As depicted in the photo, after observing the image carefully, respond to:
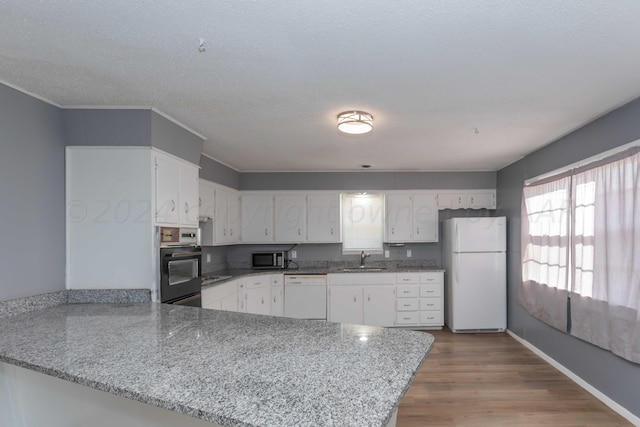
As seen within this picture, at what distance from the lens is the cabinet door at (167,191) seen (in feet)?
9.26

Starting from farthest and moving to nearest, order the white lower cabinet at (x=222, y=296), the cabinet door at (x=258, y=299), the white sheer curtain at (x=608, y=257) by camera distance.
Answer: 1. the cabinet door at (x=258, y=299)
2. the white lower cabinet at (x=222, y=296)
3. the white sheer curtain at (x=608, y=257)

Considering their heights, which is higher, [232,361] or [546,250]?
[546,250]

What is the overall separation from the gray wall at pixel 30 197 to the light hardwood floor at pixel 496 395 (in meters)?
2.87

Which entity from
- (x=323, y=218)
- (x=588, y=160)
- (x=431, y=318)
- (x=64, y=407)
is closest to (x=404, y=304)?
(x=431, y=318)

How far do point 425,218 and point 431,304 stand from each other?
4.29 feet

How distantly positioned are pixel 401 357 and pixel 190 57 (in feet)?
6.24

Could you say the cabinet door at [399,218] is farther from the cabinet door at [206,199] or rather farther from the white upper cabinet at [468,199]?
the cabinet door at [206,199]

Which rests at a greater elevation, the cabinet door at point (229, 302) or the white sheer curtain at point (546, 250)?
the white sheer curtain at point (546, 250)

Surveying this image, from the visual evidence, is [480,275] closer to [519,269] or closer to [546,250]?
[519,269]

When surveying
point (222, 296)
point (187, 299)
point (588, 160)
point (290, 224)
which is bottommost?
point (222, 296)

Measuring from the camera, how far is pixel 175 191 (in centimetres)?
304

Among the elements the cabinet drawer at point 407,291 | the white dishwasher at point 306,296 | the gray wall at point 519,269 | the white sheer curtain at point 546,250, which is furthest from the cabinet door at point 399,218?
the white sheer curtain at point 546,250

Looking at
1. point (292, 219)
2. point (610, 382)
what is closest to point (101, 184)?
point (292, 219)

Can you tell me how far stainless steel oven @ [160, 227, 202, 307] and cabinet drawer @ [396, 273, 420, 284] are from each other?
294cm
